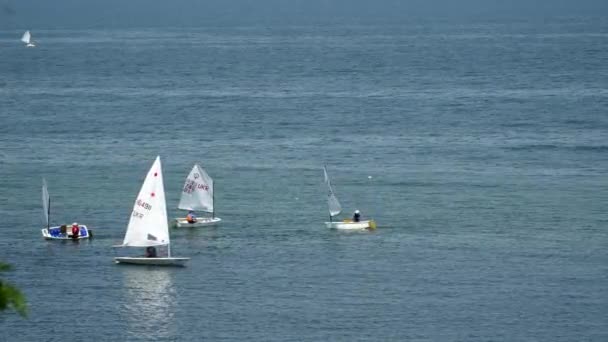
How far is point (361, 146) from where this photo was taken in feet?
435

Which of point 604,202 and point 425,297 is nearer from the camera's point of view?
point 425,297

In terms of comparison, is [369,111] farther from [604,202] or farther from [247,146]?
[604,202]

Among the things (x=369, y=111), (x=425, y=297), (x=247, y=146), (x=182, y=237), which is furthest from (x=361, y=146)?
(x=425, y=297)

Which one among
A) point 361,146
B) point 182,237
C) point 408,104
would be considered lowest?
point 182,237

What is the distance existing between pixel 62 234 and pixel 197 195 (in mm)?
11706

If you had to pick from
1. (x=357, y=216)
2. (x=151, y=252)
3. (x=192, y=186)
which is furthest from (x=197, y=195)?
(x=151, y=252)

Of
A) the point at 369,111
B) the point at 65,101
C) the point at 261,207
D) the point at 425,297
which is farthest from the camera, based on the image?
the point at 65,101

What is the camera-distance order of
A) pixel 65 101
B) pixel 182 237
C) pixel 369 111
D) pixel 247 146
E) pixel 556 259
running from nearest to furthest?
pixel 556 259, pixel 182 237, pixel 247 146, pixel 369 111, pixel 65 101

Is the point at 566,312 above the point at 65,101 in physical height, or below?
below

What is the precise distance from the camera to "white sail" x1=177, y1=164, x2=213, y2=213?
3649 inches

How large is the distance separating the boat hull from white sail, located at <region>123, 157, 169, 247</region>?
4.46 m

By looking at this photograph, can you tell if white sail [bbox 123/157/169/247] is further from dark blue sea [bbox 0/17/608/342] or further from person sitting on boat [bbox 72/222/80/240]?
person sitting on boat [bbox 72/222/80/240]

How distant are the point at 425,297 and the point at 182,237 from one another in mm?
20892

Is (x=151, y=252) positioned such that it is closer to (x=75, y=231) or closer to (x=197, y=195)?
(x=75, y=231)
